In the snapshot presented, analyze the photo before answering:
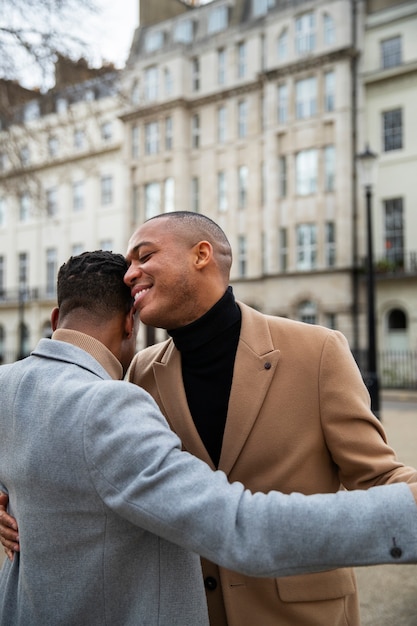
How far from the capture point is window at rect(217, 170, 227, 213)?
30.9 metres

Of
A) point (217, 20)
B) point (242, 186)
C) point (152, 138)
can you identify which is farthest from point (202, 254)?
point (217, 20)

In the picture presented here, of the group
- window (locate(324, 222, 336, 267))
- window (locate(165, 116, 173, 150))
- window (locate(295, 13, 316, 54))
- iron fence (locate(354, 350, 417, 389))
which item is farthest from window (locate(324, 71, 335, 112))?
iron fence (locate(354, 350, 417, 389))

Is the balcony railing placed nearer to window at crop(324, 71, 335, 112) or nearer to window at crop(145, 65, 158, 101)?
window at crop(145, 65, 158, 101)

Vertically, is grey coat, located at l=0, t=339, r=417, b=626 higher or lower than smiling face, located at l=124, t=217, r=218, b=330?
lower

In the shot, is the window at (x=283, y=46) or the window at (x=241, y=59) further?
the window at (x=241, y=59)

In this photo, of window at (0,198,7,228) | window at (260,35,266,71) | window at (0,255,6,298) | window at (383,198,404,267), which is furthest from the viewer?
window at (0,198,7,228)

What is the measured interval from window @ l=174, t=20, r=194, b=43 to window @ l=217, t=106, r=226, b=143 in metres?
4.80

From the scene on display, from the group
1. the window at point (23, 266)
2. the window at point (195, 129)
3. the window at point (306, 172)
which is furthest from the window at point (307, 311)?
the window at point (23, 266)

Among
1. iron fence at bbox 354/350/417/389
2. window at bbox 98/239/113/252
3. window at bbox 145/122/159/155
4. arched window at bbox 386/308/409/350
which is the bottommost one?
iron fence at bbox 354/350/417/389

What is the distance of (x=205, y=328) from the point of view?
2.17 m

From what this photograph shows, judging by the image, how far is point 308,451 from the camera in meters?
2.08

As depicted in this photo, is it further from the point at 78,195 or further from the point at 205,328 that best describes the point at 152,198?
the point at 205,328

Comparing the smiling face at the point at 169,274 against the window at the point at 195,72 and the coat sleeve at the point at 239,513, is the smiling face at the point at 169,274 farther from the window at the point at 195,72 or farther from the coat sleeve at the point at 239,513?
the window at the point at 195,72

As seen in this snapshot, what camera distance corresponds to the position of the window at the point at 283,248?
28.3 metres
